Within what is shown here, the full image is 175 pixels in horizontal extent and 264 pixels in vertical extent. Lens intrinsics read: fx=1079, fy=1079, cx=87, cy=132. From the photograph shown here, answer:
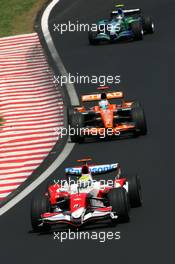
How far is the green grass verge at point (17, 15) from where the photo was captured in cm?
4047

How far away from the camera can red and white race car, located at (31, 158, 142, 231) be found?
55.5 ft

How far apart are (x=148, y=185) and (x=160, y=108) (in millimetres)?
7169

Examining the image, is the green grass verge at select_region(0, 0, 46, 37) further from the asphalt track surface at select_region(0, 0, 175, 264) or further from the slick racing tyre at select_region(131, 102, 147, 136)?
the slick racing tyre at select_region(131, 102, 147, 136)

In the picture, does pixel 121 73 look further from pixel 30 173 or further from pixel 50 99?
pixel 30 173

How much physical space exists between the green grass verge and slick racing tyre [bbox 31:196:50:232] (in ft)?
74.8

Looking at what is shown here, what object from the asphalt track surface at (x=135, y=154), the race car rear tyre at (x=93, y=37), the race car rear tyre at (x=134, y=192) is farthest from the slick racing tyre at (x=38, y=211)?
the race car rear tyre at (x=93, y=37)

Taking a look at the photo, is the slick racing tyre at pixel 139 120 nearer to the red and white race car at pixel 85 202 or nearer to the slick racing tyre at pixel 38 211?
the red and white race car at pixel 85 202

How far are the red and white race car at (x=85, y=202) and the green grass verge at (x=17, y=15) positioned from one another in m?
22.2

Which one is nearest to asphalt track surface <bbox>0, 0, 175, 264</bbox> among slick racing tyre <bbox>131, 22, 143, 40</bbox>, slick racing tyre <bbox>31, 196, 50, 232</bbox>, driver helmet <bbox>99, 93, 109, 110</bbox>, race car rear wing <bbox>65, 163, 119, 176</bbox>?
slick racing tyre <bbox>31, 196, 50, 232</bbox>

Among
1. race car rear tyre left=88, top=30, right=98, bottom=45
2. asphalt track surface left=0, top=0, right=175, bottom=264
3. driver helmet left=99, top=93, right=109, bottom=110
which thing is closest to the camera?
asphalt track surface left=0, top=0, right=175, bottom=264

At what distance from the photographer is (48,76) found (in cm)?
3222

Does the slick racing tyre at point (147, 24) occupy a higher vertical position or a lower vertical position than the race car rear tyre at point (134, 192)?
higher

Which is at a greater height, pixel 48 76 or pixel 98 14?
pixel 98 14

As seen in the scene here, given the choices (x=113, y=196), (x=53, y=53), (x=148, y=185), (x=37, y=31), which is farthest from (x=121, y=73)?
(x=113, y=196)
